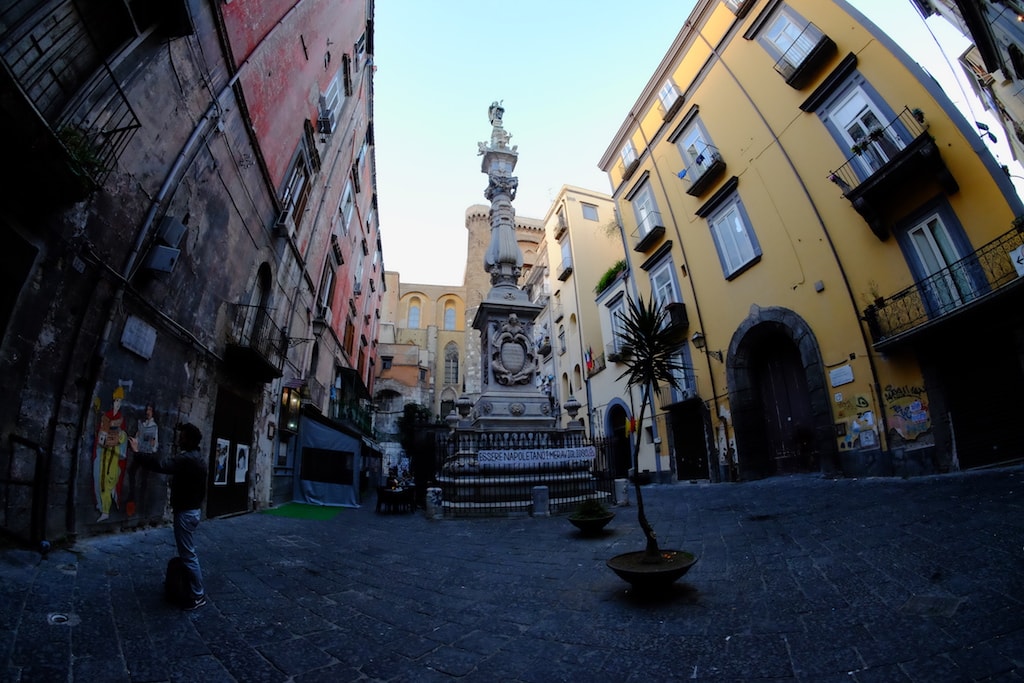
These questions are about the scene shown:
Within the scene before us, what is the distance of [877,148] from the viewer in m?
8.78

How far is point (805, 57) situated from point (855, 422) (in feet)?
29.1

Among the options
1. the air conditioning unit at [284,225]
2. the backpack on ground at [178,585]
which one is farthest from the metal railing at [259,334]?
the backpack on ground at [178,585]

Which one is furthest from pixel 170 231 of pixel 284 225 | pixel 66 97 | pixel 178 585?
pixel 178 585

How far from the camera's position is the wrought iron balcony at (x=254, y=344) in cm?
855

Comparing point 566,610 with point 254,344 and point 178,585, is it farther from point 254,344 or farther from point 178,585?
point 254,344

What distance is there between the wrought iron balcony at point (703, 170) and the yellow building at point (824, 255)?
0.08m

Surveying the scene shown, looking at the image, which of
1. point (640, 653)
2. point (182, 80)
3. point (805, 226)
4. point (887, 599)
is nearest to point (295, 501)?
point (182, 80)

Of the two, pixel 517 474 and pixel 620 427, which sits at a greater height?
pixel 620 427

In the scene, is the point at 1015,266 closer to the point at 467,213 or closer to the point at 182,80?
the point at 182,80

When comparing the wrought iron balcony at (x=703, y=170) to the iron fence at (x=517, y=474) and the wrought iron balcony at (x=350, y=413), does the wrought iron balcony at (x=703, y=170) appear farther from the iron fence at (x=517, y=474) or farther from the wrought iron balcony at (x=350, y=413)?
the wrought iron balcony at (x=350, y=413)

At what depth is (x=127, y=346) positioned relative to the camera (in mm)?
5527

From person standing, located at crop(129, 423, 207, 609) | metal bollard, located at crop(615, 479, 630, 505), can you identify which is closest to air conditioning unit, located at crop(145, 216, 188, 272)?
person standing, located at crop(129, 423, 207, 609)

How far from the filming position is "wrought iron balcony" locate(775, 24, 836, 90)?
32.1 ft

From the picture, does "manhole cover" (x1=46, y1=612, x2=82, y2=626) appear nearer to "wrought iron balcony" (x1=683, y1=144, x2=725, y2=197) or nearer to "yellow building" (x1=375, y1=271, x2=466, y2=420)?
"wrought iron balcony" (x1=683, y1=144, x2=725, y2=197)
